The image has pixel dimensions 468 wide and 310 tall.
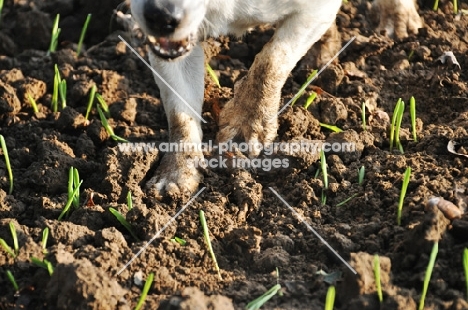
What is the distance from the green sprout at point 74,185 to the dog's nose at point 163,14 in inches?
34.6

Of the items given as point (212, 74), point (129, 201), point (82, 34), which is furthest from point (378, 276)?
point (82, 34)

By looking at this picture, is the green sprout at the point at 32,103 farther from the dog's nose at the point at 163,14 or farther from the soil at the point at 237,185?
the dog's nose at the point at 163,14

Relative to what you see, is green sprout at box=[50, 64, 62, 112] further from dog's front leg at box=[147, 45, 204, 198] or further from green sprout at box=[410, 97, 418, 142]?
green sprout at box=[410, 97, 418, 142]

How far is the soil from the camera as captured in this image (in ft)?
13.0

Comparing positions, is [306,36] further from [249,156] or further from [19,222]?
[19,222]

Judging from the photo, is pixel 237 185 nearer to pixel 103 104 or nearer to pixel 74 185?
pixel 74 185

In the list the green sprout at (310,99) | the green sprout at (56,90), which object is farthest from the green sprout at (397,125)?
the green sprout at (56,90)

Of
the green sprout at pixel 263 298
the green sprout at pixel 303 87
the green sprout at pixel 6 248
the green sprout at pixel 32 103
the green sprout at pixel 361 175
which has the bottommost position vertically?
the green sprout at pixel 6 248

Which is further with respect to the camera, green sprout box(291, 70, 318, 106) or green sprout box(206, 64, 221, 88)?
green sprout box(206, 64, 221, 88)

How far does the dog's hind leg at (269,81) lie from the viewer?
5.18 meters

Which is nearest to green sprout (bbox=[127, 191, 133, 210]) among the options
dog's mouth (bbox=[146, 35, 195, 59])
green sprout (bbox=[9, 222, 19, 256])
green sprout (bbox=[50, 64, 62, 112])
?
green sprout (bbox=[9, 222, 19, 256])

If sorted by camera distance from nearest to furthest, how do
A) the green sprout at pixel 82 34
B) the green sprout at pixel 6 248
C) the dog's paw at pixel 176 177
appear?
the green sprout at pixel 6 248 → the dog's paw at pixel 176 177 → the green sprout at pixel 82 34

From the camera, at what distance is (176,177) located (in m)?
4.94

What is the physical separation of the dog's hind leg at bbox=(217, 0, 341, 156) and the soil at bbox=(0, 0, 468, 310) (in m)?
0.17
